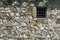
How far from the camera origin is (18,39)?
6285 millimetres

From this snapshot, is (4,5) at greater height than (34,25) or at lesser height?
greater

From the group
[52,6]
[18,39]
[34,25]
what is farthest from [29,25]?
[52,6]

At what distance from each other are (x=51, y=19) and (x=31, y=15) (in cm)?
77

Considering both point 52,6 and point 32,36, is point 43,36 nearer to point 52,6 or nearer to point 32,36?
point 32,36

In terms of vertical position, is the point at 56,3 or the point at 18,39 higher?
the point at 56,3

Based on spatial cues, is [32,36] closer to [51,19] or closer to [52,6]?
[51,19]

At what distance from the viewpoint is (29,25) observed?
249 inches

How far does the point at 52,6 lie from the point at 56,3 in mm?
195

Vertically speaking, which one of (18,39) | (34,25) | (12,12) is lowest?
(18,39)

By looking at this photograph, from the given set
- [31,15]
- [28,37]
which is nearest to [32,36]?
[28,37]

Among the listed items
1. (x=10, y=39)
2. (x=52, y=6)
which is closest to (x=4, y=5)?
(x=10, y=39)

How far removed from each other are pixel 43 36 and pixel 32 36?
410mm

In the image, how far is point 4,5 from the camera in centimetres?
626

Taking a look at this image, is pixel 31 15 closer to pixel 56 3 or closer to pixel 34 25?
pixel 34 25
